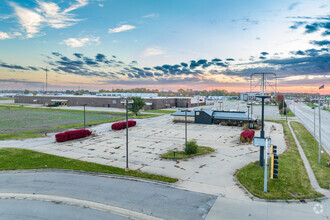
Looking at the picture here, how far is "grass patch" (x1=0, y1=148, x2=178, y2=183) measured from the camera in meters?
17.5

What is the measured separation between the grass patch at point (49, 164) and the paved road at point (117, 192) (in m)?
1.22

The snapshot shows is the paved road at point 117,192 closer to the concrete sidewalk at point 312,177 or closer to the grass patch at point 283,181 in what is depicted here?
the grass patch at point 283,181

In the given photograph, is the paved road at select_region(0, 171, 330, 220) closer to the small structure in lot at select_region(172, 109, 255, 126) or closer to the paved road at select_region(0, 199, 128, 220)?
the paved road at select_region(0, 199, 128, 220)

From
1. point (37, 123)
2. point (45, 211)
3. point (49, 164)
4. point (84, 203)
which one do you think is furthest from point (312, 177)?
point (37, 123)

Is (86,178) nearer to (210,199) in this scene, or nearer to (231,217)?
(210,199)

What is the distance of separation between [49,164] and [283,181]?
70.2ft

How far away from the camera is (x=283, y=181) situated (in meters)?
16.0

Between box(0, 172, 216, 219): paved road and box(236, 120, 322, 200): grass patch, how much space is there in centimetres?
391

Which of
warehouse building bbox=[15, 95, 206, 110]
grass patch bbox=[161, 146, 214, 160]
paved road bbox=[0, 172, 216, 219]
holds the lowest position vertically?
paved road bbox=[0, 172, 216, 219]

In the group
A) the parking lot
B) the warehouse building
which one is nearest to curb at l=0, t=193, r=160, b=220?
the parking lot

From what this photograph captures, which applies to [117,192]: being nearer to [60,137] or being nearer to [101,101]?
[60,137]

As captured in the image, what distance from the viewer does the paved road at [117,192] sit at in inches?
473

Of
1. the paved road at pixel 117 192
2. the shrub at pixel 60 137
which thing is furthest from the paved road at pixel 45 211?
the shrub at pixel 60 137

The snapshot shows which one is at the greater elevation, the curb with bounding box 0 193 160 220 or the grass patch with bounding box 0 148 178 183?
the grass patch with bounding box 0 148 178 183
